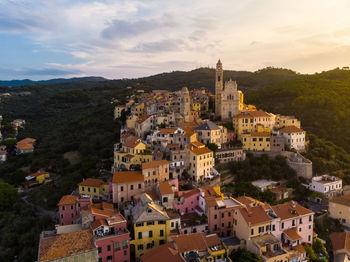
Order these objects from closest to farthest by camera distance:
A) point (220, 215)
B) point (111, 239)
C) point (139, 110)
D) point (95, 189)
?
point (111, 239) < point (220, 215) < point (95, 189) < point (139, 110)

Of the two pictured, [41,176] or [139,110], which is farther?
[139,110]

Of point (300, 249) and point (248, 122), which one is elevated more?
point (248, 122)

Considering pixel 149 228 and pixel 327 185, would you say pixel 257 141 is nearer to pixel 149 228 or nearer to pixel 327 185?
pixel 327 185

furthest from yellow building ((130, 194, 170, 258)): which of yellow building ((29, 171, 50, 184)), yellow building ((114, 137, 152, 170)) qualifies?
yellow building ((29, 171, 50, 184))

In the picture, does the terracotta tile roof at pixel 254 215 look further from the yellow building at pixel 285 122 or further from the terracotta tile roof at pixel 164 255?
the yellow building at pixel 285 122

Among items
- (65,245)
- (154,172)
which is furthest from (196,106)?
(65,245)

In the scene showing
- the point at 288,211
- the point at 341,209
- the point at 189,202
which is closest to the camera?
the point at 288,211

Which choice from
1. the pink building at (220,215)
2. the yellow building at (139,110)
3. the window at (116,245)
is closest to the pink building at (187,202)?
the pink building at (220,215)

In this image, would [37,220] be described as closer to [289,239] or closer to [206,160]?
[206,160]
